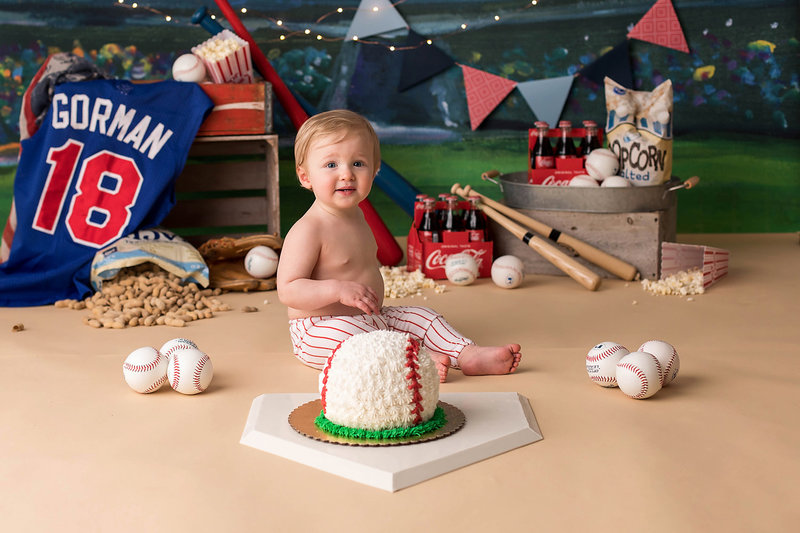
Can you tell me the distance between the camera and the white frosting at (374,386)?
5.58 feet

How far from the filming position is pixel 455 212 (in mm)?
3758

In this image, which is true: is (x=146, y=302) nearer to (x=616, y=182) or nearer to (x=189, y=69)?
(x=189, y=69)

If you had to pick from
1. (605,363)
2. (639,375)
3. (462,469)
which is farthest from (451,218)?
(462,469)

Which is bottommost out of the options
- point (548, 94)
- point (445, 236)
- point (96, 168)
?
point (445, 236)

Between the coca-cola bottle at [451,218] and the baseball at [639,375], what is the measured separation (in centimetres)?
164

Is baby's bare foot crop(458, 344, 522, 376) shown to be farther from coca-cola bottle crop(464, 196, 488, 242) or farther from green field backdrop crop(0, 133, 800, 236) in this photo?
green field backdrop crop(0, 133, 800, 236)

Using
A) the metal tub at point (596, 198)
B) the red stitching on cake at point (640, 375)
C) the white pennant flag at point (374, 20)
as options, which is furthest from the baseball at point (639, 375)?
the white pennant flag at point (374, 20)

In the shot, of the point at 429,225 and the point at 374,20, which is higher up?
the point at 374,20

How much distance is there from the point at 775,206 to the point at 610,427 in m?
2.95

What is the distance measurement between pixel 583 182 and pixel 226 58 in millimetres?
1503

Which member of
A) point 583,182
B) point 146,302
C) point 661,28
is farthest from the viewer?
point 661,28

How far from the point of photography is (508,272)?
3289 millimetres

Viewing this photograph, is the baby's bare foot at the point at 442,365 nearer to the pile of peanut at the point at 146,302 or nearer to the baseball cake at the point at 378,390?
the baseball cake at the point at 378,390

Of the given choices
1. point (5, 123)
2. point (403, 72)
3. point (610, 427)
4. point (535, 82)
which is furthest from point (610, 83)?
point (5, 123)
